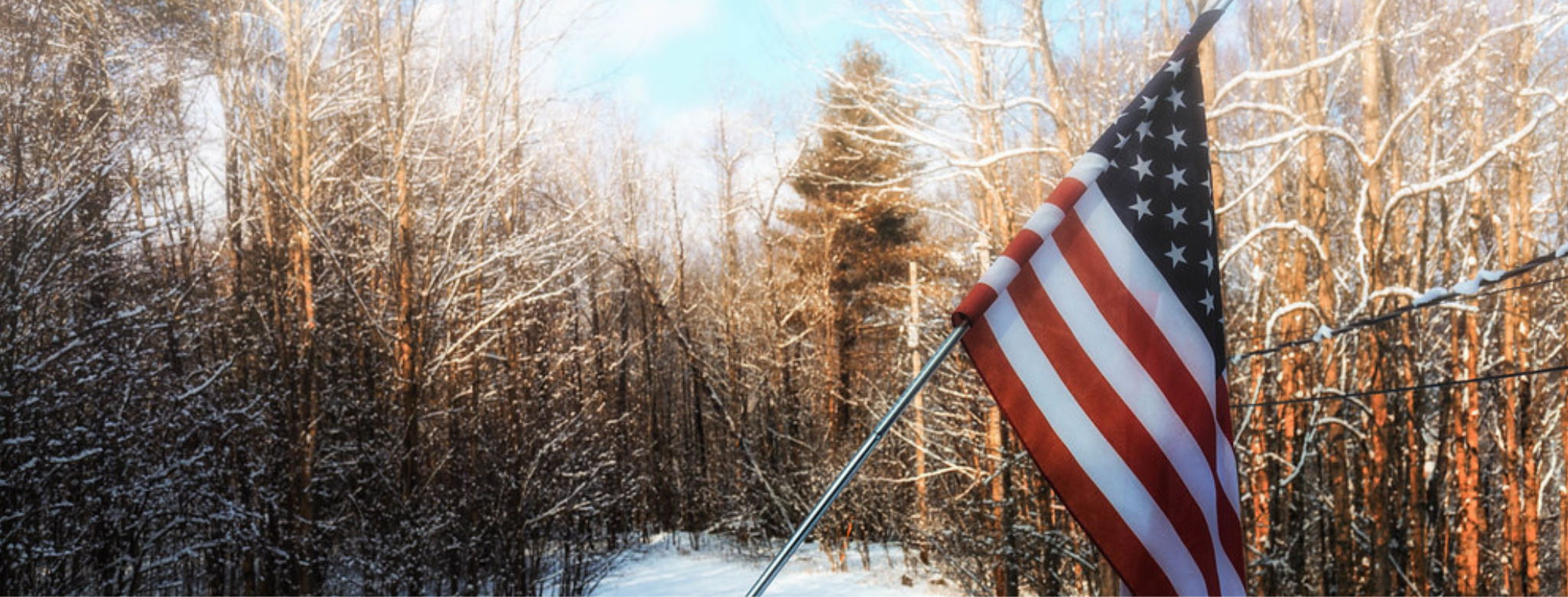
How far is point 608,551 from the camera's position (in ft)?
39.5

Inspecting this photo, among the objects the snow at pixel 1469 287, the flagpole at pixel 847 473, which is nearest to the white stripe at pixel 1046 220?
the flagpole at pixel 847 473

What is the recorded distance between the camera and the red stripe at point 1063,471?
6.64 ft

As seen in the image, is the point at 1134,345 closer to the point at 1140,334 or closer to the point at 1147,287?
the point at 1140,334

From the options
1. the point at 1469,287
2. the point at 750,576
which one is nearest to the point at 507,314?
the point at 750,576

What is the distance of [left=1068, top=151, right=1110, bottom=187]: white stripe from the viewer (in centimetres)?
217

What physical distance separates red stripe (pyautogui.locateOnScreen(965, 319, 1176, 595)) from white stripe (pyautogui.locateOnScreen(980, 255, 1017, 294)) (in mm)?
79

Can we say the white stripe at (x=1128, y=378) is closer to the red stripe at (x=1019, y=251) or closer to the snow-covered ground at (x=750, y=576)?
the red stripe at (x=1019, y=251)

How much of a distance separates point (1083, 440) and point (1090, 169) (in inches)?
23.7

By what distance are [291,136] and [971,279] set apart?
7.22 metres

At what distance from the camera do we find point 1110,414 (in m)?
2.09

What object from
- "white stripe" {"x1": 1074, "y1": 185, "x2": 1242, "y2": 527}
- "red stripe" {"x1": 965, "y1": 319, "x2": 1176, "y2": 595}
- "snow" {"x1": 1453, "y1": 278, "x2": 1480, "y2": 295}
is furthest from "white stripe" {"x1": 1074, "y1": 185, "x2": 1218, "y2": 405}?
"snow" {"x1": 1453, "y1": 278, "x2": 1480, "y2": 295}

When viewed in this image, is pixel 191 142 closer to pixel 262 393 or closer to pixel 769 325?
pixel 262 393

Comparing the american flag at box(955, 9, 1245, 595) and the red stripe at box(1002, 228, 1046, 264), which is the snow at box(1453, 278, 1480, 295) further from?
the red stripe at box(1002, 228, 1046, 264)

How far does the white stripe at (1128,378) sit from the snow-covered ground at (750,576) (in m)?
9.85
